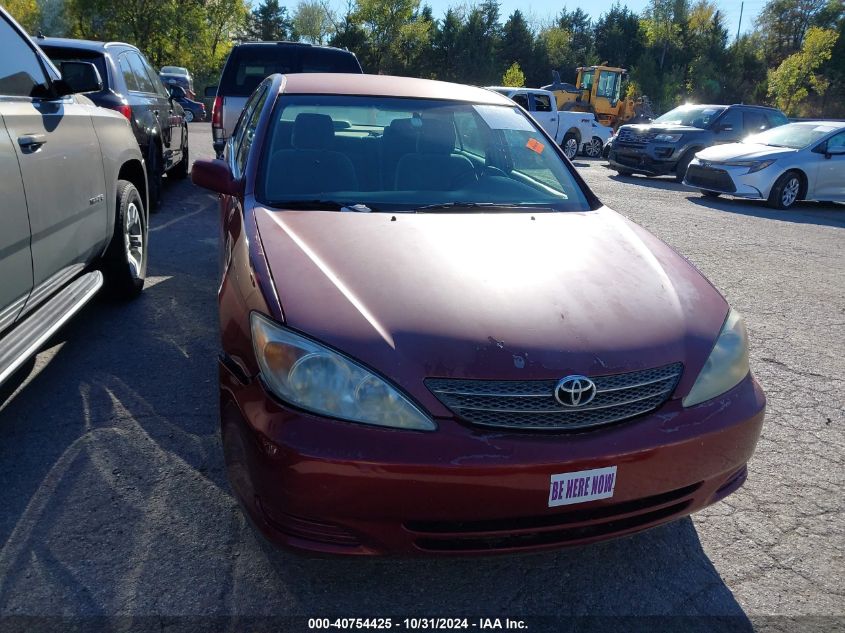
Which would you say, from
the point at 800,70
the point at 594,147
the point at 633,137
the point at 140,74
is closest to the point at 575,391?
the point at 140,74

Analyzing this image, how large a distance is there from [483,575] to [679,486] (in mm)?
701

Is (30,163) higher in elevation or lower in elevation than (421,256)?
higher

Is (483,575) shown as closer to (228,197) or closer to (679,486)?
(679,486)

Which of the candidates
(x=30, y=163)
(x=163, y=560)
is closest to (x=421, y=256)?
(x=163, y=560)

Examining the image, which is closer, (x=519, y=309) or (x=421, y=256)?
(x=519, y=309)

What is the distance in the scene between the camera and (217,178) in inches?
128

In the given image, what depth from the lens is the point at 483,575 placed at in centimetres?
237

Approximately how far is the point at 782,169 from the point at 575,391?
36.8 feet

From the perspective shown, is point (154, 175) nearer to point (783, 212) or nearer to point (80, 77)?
point (80, 77)

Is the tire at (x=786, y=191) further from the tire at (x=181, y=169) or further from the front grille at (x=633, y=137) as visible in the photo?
the tire at (x=181, y=169)

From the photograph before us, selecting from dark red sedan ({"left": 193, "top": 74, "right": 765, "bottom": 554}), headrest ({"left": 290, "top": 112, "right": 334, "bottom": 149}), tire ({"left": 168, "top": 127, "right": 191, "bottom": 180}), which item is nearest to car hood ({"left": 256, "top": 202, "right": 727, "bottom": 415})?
dark red sedan ({"left": 193, "top": 74, "right": 765, "bottom": 554})

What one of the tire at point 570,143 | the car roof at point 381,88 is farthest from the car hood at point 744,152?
the car roof at point 381,88

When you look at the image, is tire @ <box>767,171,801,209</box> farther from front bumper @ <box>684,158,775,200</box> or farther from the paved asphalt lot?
the paved asphalt lot

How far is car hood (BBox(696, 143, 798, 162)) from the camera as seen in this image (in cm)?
1162
